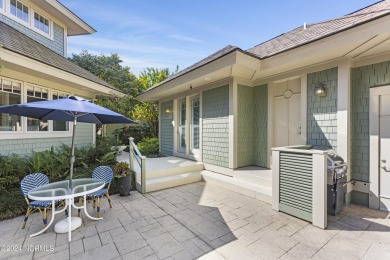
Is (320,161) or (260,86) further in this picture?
(260,86)

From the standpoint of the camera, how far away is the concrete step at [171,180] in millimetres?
5090

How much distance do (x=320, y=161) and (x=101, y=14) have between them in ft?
29.3

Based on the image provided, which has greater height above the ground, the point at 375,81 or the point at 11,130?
the point at 375,81

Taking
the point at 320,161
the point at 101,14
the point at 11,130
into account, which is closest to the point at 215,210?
the point at 320,161

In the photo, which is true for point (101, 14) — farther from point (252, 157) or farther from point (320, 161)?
point (320, 161)

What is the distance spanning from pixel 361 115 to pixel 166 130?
7164mm

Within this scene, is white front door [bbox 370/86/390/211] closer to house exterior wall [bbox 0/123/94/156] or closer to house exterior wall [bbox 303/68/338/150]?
house exterior wall [bbox 303/68/338/150]

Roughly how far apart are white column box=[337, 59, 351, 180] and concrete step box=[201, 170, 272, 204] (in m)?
1.78

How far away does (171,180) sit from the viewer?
5410 mm

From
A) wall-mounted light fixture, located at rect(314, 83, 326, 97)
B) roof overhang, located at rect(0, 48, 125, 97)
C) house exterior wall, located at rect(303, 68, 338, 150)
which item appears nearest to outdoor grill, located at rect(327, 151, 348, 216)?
house exterior wall, located at rect(303, 68, 338, 150)

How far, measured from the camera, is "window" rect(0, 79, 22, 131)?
476 centimetres

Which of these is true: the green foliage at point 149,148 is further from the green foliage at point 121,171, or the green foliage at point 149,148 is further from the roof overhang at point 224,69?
the green foliage at point 121,171

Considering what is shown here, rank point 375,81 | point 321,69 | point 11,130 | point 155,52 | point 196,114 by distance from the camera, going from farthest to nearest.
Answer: point 155,52, point 196,114, point 11,130, point 321,69, point 375,81

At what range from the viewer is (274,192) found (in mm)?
3832
